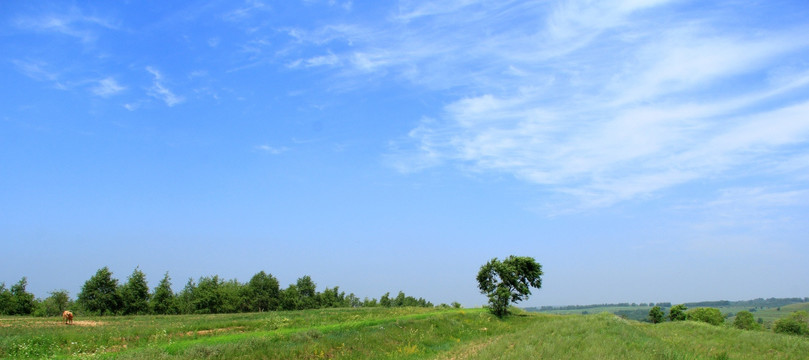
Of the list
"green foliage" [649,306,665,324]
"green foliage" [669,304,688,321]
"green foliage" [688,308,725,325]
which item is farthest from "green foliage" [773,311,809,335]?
"green foliage" [649,306,665,324]

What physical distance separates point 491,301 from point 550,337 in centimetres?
3021

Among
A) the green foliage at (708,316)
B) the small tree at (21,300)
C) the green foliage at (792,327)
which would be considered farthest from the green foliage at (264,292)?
the green foliage at (792,327)

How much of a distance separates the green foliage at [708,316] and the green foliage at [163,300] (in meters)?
102

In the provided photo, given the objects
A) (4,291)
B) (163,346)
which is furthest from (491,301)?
(4,291)

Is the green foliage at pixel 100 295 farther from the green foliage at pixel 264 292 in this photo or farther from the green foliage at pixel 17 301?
the green foliage at pixel 264 292

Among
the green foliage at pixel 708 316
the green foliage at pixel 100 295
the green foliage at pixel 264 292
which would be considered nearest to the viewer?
the green foliage at pixel 100 295

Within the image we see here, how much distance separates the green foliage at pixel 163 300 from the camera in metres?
76.0

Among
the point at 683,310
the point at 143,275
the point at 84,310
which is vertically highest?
the point at 143,275

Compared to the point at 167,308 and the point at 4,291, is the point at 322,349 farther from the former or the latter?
the point at 4,291

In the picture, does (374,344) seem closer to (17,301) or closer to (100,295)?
(100,295)

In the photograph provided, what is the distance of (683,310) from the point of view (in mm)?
96500

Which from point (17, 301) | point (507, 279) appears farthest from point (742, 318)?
point (17, 301)

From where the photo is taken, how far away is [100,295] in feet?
230

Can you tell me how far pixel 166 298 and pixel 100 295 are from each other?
10.6 metres
